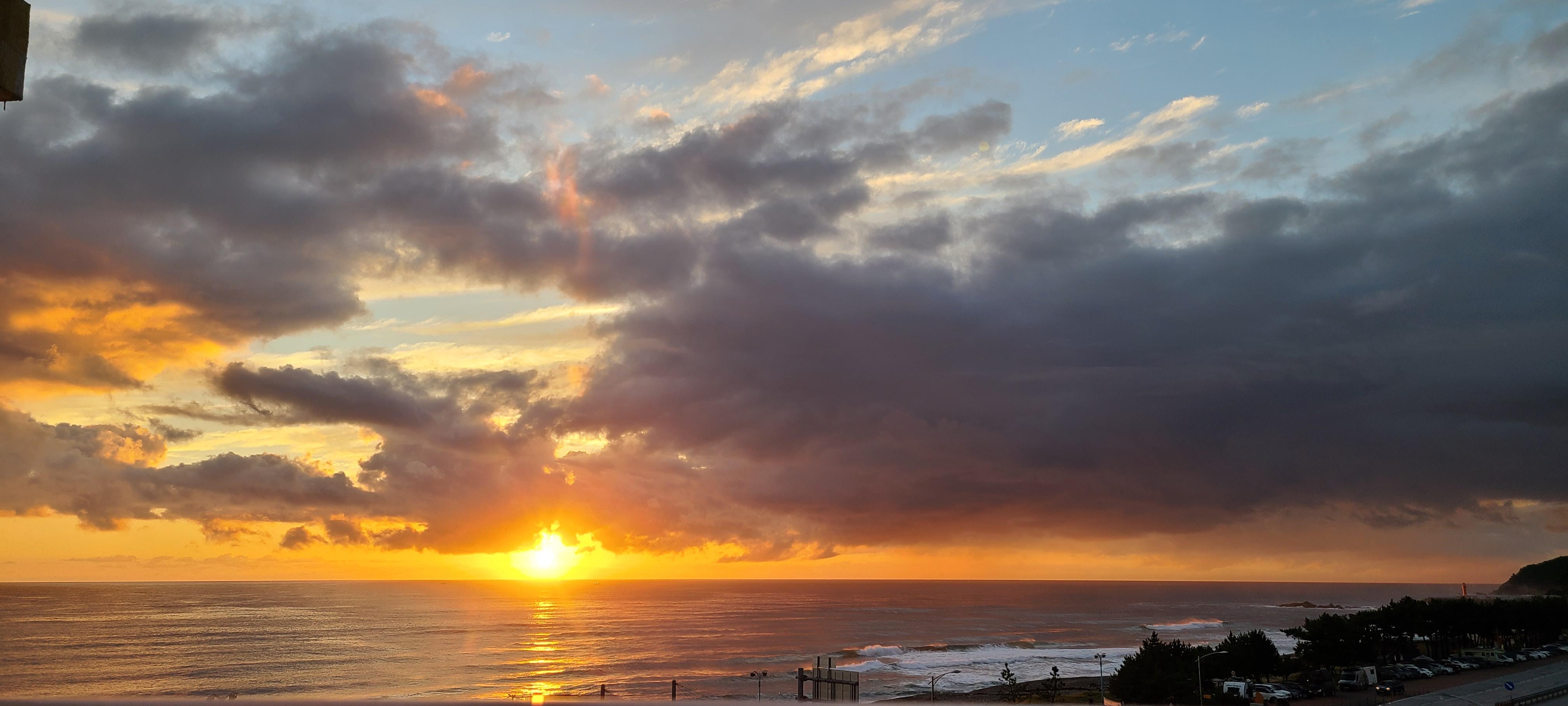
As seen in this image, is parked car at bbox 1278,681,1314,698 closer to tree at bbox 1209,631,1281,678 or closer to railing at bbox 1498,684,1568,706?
tree at bbox 1209,631,1281,678

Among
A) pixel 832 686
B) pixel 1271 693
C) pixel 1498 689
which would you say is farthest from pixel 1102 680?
pixel 832 686

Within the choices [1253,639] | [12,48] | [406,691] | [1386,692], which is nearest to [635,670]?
[406,691]

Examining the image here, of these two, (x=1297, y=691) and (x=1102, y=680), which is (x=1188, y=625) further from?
(x=1297, y=691)

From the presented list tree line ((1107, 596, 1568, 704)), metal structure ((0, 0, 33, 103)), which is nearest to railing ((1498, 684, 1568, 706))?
tree line ((1107, 596, 1568, 704))

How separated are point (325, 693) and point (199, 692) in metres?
16.4

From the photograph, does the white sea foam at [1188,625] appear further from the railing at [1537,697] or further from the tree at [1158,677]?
the railing at [1537,697]

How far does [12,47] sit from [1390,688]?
73529 mm

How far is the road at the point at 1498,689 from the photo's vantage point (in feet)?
153

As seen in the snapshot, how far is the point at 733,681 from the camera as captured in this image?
85438 millimetres

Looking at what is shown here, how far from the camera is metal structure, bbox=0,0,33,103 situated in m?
11.7

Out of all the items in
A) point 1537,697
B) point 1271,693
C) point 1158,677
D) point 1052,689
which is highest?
point 1537,697

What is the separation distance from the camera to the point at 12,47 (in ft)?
38.9

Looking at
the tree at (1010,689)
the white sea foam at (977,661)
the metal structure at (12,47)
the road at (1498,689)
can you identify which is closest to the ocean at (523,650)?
the white sea foam at (977,661)

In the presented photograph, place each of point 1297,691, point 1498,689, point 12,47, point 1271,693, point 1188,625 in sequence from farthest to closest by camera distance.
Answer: point 1188,625
point 1297,691
point 1271,693
point 1498,689
point 12,47
